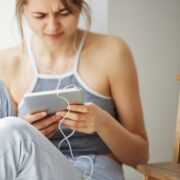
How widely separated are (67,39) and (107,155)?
1.52ft

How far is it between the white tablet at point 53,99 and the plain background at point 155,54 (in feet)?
2.95

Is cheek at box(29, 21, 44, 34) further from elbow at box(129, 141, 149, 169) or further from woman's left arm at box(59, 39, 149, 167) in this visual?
elbow at box(129, 141, 149, 169)

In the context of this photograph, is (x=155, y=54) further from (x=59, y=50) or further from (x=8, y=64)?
(x=8, y=64)

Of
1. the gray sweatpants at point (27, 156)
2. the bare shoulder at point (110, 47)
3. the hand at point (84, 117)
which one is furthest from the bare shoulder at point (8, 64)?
the gray sweatpants at point (27, 156)

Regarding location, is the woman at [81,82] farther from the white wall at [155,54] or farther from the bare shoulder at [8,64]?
the white wall at [155,54]

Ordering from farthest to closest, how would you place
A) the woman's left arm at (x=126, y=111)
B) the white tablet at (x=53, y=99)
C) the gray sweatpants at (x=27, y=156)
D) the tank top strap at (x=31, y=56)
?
1. the tank top strap at (x=31, y=56)
2. the woman's left arm at (x=126, y=111)
3. the white tablet at (x=53, y=99)
4. the gray sweatpants at (x=27, y=156)

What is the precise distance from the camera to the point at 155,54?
189 cm

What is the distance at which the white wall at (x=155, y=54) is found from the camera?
182cm

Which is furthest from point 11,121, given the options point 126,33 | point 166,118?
point 166,118

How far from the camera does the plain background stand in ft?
5.98

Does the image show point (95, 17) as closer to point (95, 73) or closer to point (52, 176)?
point (95, 73)

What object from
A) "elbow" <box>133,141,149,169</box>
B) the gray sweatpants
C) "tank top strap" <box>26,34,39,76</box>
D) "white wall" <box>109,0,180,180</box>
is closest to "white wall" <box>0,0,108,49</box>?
"tank top strap" <box>26,34,39,76</box>

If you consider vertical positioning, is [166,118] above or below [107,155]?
below

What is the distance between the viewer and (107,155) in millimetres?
1204
